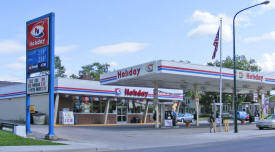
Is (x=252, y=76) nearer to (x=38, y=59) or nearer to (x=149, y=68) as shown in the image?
(x=149, y=68)

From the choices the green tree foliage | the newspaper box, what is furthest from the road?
the green tree foliage

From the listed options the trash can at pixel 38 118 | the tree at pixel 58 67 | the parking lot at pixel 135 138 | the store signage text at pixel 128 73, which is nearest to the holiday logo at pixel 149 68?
the store signage text at pixel 128 73

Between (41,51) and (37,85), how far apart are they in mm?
2036

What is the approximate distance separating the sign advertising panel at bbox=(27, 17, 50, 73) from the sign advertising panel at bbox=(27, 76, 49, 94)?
58cm

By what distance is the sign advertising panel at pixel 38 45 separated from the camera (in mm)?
21375

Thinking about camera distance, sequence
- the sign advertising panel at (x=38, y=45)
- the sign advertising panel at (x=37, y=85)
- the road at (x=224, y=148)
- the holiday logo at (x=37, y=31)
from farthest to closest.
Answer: the holiday logo at (x=37, y=31) < the sign advertising panel at (x=38, y=45) < the sign advertising panel at (x=37, y=85) < the road at (x=224, y=148)

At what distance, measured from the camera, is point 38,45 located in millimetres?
21953

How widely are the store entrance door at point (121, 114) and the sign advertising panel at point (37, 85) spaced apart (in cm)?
1989

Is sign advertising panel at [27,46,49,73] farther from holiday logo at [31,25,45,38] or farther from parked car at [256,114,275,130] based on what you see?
parked car at [256,114,275,130]

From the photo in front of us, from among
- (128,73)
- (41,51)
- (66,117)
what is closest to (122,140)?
(41,51)

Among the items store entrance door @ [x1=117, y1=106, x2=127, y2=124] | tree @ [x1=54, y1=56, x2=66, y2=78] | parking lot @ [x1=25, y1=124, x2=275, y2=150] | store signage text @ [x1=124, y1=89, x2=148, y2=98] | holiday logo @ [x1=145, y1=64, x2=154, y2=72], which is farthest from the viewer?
tree @ [x1=54, y1=56, x2=66, y2=78]

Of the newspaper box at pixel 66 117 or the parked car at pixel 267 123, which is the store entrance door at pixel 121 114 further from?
the parked car at pixel 267 123

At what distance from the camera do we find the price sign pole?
2059 cm

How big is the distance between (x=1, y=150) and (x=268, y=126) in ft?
73.0
